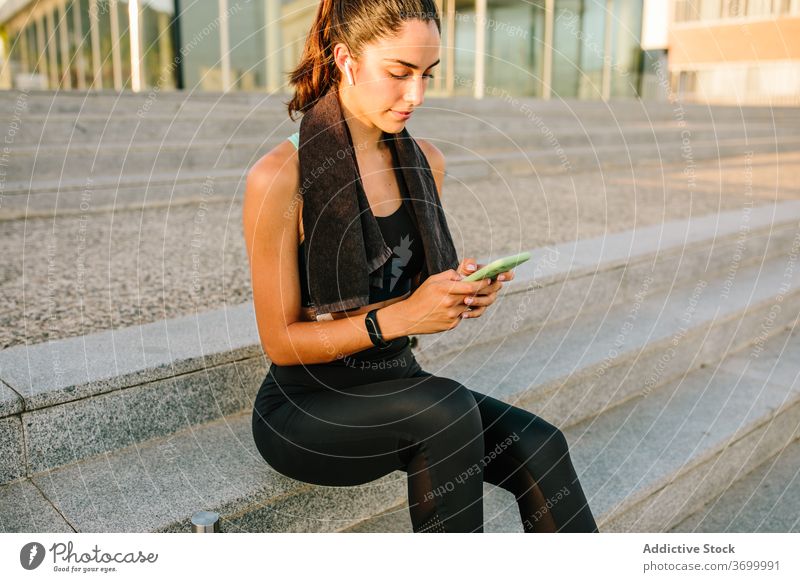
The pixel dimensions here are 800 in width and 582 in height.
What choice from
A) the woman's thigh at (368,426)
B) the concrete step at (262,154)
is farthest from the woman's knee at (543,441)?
the concrete step at (262,154)

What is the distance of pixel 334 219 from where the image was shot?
183 centimetres

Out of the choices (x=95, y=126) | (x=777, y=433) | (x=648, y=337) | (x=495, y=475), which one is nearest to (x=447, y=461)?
(x=495, y=475)

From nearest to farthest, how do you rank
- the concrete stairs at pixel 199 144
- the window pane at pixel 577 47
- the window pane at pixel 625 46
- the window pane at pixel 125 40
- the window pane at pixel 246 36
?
the concrete stairs at pixel 199 144
the window pane at pixel 125 40
the window pane at pixel 246 36
the window pane at pixel 577 47
the window pane at pixel 625 46

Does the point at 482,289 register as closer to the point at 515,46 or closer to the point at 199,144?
the point at 199,144

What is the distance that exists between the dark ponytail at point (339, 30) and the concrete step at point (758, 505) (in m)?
2.09

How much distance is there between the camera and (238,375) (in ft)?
7.69

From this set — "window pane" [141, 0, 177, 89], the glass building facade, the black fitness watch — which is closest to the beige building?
the glass building facade

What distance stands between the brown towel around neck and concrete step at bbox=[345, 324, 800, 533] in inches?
30.7

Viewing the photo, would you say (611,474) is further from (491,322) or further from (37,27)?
(37,27)

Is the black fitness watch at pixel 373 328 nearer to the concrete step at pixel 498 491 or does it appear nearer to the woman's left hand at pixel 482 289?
the woman's left hand at pixel 482 289

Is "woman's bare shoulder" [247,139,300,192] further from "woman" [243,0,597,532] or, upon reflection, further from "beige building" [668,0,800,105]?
"beige building" [668,0,800,105]

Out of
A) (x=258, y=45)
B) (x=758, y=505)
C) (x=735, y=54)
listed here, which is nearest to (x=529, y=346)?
(x=758, y=505)

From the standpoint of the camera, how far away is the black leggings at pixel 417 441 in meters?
1.68

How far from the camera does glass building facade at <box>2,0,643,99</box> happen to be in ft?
35.2
